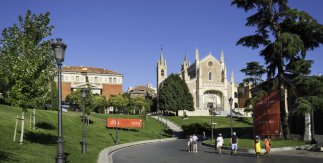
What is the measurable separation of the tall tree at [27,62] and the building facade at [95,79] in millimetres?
74519

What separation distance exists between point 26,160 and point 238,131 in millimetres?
47031

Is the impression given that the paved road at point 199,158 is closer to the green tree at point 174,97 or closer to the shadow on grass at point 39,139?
the shadow on grass at point 39,139

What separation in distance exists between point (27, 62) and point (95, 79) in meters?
79.2

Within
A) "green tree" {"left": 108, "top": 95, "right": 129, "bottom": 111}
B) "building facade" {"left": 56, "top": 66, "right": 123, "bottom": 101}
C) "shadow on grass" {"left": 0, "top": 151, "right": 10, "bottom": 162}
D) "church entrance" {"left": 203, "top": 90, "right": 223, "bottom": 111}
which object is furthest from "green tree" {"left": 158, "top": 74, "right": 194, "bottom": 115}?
"shadow on grass" {"left": 0, "top": 151, "right": 10, "bottom": 162}

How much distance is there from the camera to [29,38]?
23.0 metres

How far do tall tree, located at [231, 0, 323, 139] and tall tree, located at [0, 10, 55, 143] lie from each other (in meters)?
18.4

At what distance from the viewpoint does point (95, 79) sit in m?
99.7

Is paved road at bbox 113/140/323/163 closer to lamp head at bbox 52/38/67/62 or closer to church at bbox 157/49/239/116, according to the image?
lamp head at bbox 52/38/67/62

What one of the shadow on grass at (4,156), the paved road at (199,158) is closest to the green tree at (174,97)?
the paved road at (199,158)

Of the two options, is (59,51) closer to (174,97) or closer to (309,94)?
(309,94)

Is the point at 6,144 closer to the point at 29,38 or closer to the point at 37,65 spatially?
the point at 37,65

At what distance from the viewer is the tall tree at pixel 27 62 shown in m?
21.3

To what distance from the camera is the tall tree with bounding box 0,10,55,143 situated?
21.3 metres

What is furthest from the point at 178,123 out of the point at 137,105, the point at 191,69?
the point at 191,69
